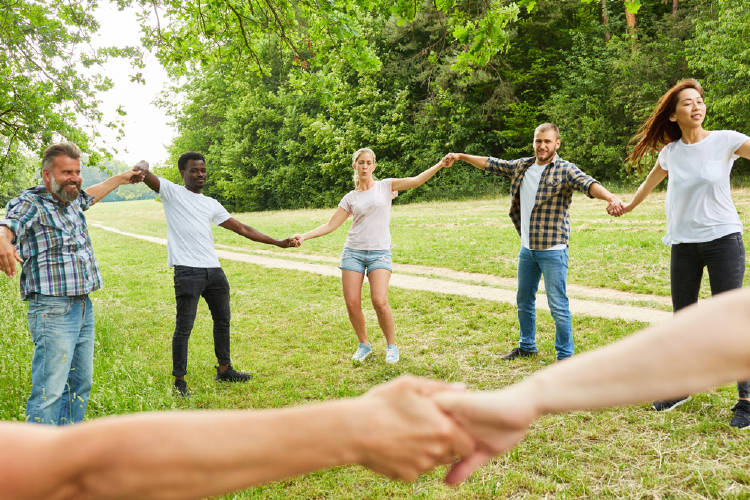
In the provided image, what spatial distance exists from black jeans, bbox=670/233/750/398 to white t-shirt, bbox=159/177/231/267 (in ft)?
14.6

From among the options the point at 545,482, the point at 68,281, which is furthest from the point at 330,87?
the point at 545,482

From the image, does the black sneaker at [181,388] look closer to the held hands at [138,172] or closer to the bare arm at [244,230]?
the bare arm at [244,230]

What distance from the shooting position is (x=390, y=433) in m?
1.26

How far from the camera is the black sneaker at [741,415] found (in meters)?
4.13

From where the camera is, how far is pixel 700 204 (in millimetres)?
4129

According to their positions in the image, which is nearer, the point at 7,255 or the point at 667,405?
the point at 7,255

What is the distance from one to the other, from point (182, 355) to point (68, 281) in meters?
1.85

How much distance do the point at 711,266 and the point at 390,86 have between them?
37.7 meters

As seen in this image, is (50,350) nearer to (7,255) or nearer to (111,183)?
(7,255)

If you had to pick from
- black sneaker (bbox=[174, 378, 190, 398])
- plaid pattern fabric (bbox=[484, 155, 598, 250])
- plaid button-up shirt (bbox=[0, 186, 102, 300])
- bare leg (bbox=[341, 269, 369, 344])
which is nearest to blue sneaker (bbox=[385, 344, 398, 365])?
bare leg (bbox=[341, 269, 369, 344])

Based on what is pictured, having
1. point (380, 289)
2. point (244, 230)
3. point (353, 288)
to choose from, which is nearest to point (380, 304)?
point (380, 289)

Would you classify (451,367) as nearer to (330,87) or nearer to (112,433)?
(330,87)

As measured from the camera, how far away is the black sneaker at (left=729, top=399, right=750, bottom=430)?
4.13 metres

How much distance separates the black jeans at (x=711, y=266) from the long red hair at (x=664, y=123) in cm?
100
